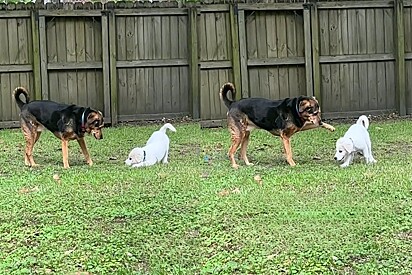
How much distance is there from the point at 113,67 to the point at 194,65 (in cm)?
164

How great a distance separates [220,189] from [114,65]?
712 cm

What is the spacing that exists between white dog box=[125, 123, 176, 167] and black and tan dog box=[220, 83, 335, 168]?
92cm

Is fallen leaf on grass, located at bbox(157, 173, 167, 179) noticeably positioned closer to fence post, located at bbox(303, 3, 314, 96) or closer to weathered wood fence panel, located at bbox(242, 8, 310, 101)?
weathered wood fence panel, located at bbox(242, 8, 310, 101)

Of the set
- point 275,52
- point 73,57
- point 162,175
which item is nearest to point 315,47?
point 275,52

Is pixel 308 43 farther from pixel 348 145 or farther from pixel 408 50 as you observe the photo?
pixel 348 145

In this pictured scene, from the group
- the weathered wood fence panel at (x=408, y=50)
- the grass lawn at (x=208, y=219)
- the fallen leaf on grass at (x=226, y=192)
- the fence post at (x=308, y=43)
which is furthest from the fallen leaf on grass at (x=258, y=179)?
the weathered wood fence panel at (x=408, y=50)

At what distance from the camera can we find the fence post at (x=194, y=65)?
44.2ft

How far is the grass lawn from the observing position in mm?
4988

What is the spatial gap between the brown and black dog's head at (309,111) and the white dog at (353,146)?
1.26 feet

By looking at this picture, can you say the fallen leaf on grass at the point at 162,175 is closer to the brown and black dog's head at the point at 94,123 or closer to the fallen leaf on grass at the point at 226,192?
the fallen leaf on grass at the point at 226,192

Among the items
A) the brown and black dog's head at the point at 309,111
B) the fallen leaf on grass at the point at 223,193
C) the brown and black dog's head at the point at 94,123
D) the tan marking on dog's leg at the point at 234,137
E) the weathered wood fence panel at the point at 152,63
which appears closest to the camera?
the fallen leaf on grass at the point at 223,193

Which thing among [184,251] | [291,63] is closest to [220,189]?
[184,251]

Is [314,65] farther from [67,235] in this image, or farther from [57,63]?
[67,235]

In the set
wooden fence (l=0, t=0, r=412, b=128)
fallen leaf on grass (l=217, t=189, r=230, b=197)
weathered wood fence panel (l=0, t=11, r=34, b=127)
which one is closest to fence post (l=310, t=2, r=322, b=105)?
wooden fence (l=0, t=0, r=412, b=128)
